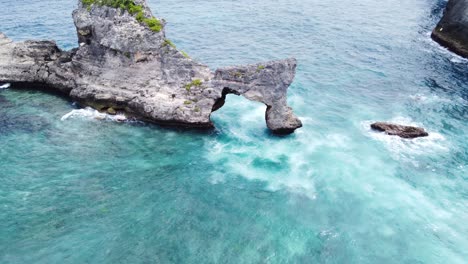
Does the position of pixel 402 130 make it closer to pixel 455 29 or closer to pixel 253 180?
pixel 253 180

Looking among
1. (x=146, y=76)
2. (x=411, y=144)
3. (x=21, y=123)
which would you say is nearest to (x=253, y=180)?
(x=146, y=76)

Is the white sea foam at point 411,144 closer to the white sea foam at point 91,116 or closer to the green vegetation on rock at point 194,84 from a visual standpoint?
the green vegetation on rock at point 194,84

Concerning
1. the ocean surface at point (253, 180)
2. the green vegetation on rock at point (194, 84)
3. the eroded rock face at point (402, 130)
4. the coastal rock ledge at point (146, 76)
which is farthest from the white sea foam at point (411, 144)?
the green vegetation on rock at point (194, 84)

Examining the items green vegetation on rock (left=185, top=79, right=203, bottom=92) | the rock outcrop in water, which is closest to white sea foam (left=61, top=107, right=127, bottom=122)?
green vegetation on rock (left=185, top=79, right=203, bottom=92)

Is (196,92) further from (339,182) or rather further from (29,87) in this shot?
(29,87)

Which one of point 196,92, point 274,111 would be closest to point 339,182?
point 274,111

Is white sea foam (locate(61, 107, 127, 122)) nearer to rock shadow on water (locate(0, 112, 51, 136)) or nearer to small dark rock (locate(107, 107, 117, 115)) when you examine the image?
small dark rock (locate(107, 107, 117, 115))

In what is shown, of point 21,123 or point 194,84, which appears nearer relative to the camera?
point 21,123
